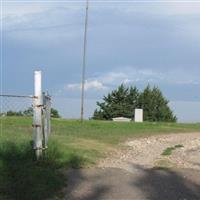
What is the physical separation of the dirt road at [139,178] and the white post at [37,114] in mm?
866

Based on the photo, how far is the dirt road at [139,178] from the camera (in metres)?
10.2

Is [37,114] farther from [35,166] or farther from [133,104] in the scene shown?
[133,104]

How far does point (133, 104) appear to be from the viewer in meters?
65.8

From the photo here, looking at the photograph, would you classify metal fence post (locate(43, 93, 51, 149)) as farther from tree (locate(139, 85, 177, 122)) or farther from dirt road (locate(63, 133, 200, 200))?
tree (locate(139, 85, 177, 122))

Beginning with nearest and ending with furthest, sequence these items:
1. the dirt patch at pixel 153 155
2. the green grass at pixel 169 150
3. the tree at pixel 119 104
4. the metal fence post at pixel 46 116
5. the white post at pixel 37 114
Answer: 1. the white post at pixel 37 114
2. the metal fence post at pixel 46 116
3. the dirt patch at pixel 153 155
4. the green grass at pixel 169 150
5. the tree at pixel 119 104

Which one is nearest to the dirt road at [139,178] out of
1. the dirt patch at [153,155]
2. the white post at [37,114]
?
the dirt patch at [153,155]

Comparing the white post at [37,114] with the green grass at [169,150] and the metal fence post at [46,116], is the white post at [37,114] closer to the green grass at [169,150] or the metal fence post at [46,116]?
the metal fence post at [46,116]

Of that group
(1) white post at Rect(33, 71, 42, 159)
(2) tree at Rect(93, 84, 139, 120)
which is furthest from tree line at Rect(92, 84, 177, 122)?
(1) white post at Rect(33, 71, 42, 159)

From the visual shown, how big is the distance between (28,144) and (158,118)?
49.2m

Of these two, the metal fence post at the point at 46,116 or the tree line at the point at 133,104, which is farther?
the tree line at the point at 133,104

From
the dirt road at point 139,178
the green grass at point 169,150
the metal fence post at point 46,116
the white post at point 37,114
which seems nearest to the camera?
the dirt road at point 139,178

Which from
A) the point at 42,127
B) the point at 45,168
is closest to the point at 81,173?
the point at 45,168

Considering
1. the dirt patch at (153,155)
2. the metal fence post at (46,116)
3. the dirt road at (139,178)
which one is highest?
the metal fence post at (46,116)

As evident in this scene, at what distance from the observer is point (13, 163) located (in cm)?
1161
